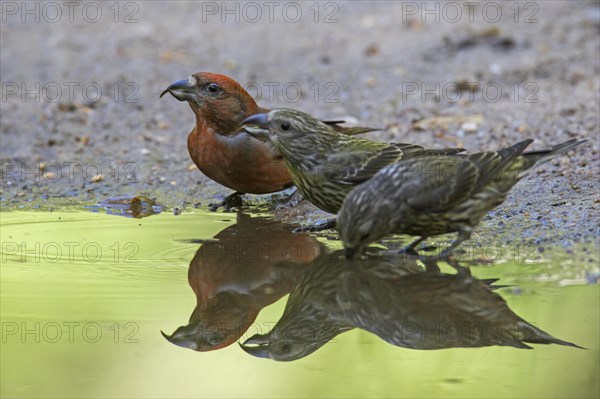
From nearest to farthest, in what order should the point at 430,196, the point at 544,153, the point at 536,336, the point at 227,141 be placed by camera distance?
the point at 536,336 → the point at 430,196 → the point at 544,153 → the point at 227,141

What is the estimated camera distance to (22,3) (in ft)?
44.5

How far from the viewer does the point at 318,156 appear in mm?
6398

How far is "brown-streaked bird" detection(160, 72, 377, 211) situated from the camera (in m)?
7.19

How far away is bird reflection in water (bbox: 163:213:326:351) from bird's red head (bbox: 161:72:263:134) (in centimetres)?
74

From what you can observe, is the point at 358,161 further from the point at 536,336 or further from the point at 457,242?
the point at 536,336

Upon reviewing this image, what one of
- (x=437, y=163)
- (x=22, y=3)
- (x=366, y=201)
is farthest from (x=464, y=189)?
(x=22, y=3)

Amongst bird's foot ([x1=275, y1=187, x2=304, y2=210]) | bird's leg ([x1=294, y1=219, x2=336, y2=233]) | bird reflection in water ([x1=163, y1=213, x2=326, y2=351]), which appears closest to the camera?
bird reflection in water ([x1=163, y1=213, x2=326, y2=351])

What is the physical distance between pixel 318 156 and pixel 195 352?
6.70ft

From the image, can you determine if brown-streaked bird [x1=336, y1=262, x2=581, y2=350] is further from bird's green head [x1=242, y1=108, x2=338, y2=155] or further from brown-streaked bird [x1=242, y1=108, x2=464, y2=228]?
bird's green head [x1=242, y1=108, x2=338, y2=155]

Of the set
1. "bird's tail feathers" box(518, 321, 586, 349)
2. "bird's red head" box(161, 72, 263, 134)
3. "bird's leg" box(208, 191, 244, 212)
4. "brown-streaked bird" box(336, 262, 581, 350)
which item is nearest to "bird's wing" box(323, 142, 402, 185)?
"brown-streaked bird" box(336, 262, 581, 350)

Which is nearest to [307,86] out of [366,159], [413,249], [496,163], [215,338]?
[366,159]

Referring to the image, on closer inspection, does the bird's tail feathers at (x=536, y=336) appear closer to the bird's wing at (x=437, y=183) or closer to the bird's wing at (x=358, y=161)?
the bird's wing at (x=437, y=183)

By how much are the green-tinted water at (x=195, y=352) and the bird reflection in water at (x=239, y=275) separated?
0.02 metres

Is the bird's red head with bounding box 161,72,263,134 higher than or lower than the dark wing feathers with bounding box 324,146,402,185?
higher
